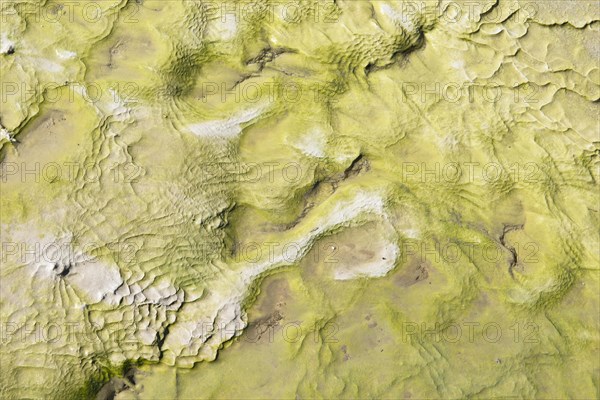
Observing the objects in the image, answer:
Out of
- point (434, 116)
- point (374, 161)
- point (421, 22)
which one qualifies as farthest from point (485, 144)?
point (421, 22)

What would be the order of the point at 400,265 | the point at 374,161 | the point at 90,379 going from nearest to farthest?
the point at 90,379 → the point at 400,265 → the point at 374,161

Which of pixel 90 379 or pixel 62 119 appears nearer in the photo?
pixel 90 379

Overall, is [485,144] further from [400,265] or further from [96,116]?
[96,116]

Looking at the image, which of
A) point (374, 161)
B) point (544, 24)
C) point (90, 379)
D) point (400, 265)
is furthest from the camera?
point (544, 24)

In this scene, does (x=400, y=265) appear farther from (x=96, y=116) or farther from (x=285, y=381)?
(x=96, y=116)

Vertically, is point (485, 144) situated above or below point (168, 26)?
below

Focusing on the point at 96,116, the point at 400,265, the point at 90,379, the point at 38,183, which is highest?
the point at 96,116

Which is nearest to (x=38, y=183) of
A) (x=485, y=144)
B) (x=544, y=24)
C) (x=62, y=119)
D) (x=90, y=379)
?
(x=62, y=119)
